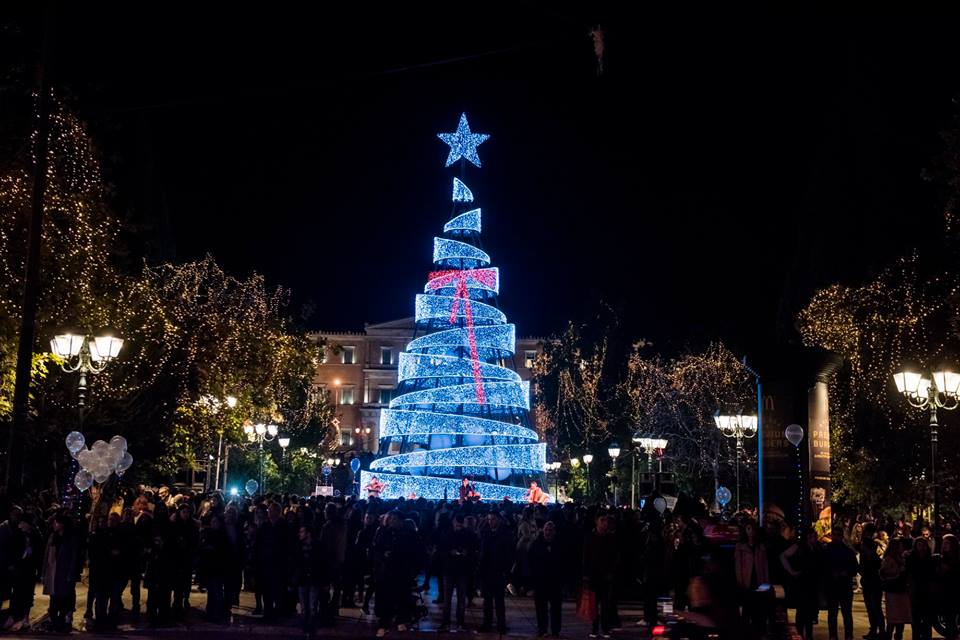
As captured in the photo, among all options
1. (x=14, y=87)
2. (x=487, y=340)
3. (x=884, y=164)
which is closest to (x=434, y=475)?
(x=487, y=340)

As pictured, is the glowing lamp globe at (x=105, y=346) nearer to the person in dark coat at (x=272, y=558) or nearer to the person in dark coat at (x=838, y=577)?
the person in dark coat at (x=272, y=558)

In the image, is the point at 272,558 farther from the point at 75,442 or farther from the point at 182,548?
the point at 75,442

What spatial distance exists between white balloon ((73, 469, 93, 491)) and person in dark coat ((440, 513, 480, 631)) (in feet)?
21.1

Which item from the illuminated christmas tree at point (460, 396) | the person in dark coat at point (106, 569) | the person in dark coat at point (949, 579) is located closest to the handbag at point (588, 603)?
the person in dark coat at point (949, 579)

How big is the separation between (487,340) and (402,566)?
32.6 meters

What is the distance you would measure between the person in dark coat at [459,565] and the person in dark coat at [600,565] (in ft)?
7.34

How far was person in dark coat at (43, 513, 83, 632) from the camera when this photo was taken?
52.1 feet

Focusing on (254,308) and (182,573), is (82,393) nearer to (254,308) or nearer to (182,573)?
(182,573)

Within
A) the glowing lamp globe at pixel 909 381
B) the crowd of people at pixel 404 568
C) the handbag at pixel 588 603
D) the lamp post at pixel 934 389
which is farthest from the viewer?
the glowing lamp globe at pixel 909 381

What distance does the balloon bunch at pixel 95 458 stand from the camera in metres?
19.0

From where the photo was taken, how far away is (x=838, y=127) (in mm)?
55656

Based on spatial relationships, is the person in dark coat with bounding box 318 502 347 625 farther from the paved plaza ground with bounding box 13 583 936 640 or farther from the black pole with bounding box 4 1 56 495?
the black pole with bounding box 4 1 56 495

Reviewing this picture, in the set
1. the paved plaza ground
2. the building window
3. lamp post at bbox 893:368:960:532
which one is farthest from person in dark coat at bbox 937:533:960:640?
the building window

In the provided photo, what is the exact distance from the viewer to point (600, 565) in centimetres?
1686
